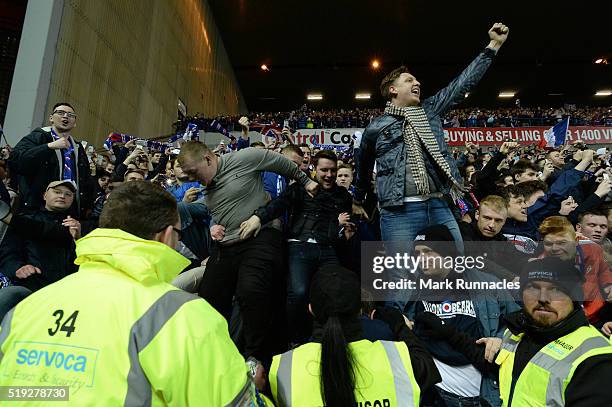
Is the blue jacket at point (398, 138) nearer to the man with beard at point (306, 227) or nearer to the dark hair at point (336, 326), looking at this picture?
the man with beard at point (306, 227)

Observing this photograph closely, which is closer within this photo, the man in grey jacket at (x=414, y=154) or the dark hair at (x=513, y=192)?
the man in grey jacket at (x=414, y=154)

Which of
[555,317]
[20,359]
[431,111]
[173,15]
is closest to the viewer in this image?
[20,359]

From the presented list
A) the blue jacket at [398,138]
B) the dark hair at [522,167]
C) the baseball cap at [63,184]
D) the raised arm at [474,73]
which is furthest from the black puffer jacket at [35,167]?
the dark hair at [522,167]

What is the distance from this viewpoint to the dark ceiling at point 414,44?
22531mm

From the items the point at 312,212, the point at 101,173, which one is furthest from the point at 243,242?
the point at 101,173

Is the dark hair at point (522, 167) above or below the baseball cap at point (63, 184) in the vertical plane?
above

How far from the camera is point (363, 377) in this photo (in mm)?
1916

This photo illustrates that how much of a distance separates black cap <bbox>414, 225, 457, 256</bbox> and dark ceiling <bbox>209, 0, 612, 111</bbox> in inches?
853

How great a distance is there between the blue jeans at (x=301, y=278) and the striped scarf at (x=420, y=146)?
2.94 ft

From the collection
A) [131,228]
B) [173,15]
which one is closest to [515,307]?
[131,228]

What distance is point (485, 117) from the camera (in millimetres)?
21688

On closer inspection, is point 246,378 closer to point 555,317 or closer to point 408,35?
point 555,317

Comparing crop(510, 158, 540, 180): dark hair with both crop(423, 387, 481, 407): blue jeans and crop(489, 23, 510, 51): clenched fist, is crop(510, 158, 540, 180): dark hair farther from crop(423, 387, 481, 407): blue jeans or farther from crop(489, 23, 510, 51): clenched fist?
crop(423, 387, 481, 407): blue jeans

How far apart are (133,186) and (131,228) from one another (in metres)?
0.16
